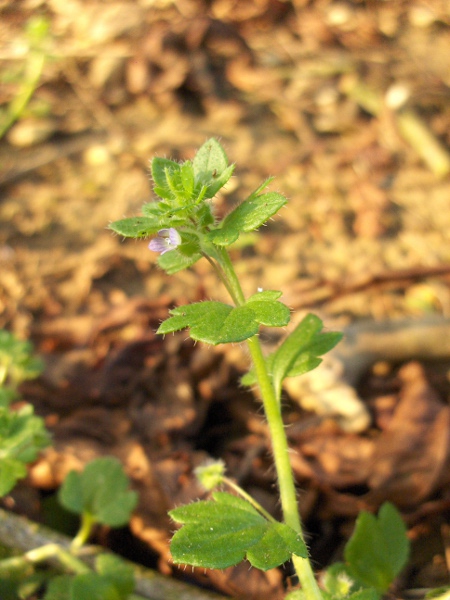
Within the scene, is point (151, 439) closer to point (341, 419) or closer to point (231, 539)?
point (341, 419)

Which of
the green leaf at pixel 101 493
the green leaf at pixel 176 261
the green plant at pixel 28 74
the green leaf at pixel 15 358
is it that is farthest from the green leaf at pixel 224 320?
the green plant at pixel 28 74

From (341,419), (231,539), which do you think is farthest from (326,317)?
(231,539)

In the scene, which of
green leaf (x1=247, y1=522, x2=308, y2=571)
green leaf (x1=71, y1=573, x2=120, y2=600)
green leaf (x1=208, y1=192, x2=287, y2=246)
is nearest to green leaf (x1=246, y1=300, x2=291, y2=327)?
green leaf (x1=208, y1=192, x2=287, y2=246)

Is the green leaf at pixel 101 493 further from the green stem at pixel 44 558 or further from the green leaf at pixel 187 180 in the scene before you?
the green leaf at pixel 187 180

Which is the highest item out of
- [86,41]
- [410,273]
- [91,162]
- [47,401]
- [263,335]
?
[86,41]

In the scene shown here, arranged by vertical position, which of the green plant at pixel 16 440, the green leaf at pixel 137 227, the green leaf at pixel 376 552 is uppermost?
the green leaf at pixel 137 227

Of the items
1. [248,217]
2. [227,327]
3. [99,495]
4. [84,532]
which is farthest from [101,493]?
[248,217]

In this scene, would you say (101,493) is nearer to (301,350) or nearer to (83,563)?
(83,563)
